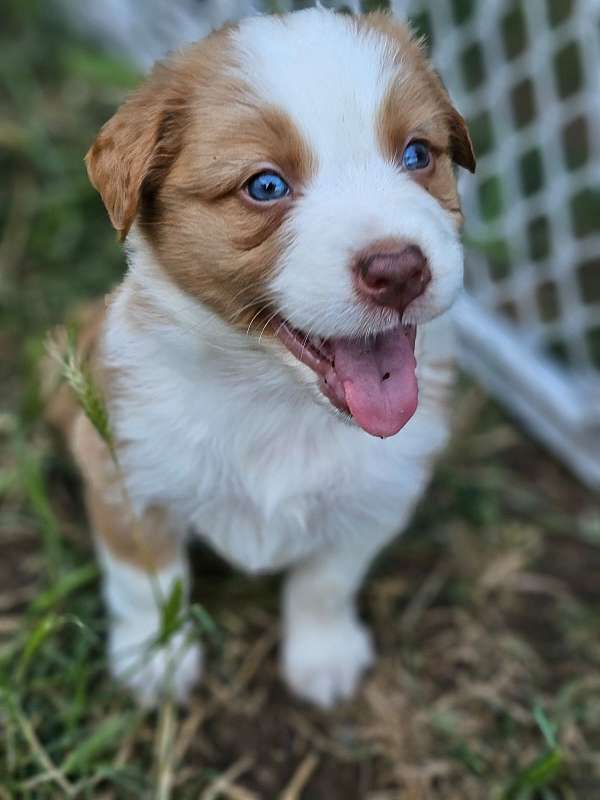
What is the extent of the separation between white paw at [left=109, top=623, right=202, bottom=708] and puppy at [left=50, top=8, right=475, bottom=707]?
212 mm

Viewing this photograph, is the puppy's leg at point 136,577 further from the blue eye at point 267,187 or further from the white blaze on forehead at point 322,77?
the white blaze on forehead at point 322,77

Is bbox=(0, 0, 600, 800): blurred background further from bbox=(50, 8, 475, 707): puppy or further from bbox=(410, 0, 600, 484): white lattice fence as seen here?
bbox=(50, 8, 475, 707): puppy

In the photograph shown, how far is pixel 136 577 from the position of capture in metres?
3.75

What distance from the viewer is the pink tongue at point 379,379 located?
9.40ft

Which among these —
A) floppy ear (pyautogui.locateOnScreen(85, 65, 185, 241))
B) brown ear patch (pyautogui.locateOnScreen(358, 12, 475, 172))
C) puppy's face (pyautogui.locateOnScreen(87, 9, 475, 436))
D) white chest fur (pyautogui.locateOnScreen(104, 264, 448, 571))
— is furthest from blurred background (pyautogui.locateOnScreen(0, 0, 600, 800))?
brown ear patch (pyautogui.locateOnScreen(358, 12, 475, 172))

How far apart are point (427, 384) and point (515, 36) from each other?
355 cm

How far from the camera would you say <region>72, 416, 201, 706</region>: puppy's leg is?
3.58 metres

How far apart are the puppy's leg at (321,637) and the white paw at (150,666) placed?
0.39 meters

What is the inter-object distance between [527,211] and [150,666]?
3129mm

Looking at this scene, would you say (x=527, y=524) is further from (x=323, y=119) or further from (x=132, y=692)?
(x=323, y=119)

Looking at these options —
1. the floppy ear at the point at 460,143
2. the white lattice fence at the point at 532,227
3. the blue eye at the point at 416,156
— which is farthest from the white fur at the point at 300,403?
the white lattice fence at the point at 532,227

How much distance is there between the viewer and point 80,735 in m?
3.75

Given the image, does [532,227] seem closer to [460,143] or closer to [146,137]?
[460,143]

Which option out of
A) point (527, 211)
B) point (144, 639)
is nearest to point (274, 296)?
point (144, 639)
